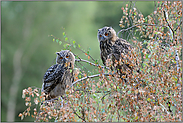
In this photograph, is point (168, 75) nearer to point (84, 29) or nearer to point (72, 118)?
point (72, 118)

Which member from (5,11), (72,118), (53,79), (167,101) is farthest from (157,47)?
(5,11)

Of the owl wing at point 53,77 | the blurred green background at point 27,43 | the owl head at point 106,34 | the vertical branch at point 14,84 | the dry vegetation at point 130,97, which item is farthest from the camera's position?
the blurred green background at point 27,43

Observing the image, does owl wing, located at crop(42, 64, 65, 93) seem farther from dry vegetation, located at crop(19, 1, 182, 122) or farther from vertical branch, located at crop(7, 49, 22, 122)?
vertical branch, located at crop(7, 49, 22, 122)

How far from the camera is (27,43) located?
14.3 meters

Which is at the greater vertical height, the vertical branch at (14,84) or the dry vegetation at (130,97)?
the vertical branch at (14,84)

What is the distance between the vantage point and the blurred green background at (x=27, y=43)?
44.4ft

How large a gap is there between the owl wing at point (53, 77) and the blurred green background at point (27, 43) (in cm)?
949

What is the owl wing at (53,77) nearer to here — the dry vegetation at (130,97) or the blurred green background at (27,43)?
the dry vegetation at (130,97)

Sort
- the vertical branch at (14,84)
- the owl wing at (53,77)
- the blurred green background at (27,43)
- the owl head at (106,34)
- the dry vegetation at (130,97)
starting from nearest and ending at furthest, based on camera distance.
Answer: the dry vegetation at (130,97), the owl wing at (53,77), the owl head at (106,34), the vertical branch at (14,84), the blurred green background at (27,43)

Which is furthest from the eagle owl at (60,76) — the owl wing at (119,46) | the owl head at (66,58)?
the owl wing at (119,46)

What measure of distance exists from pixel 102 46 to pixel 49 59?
10467 millimetres

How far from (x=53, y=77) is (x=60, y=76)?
0.42 feet

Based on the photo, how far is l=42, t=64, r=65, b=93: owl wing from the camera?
3.65m

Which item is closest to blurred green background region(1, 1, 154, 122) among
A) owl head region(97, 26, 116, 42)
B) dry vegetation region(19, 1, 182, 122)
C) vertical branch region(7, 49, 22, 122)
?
vertical branch region(7, 49, 22, 122)
